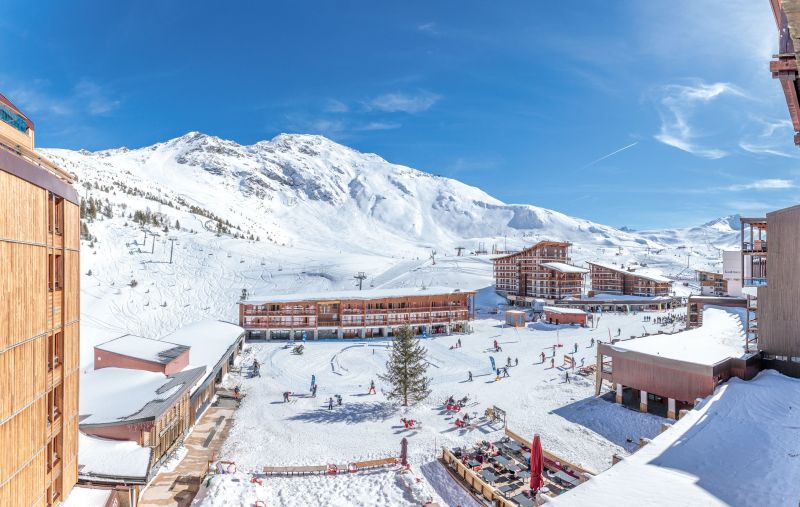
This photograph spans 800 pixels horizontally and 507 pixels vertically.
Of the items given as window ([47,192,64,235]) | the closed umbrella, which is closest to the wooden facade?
the closed umbrella

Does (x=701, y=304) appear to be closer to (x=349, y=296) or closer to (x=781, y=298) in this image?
(x=781, y=298)

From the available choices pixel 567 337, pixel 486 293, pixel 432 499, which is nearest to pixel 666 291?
pixel 486 293

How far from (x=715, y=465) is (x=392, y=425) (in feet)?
41.1

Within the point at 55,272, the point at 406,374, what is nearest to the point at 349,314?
Answer: the point at 406,374

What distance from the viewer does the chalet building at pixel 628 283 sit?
220 ft

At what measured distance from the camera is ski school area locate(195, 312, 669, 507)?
46.6 ft

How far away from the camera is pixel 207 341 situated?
27.3 meters

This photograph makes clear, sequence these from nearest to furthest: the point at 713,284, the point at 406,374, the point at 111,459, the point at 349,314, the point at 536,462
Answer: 1. the point at 536,462
2. the point at 111,459
3. the point at 406,374
4. the point at 349,314
5. the point at 713,284

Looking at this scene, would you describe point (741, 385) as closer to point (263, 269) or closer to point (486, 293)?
point (486, 293)

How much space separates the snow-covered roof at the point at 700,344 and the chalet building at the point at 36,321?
893 inches

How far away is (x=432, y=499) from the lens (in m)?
13.6

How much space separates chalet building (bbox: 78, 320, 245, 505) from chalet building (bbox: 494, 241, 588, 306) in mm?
49337

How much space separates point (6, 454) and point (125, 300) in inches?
1707

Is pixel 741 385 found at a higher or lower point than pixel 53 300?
lower
